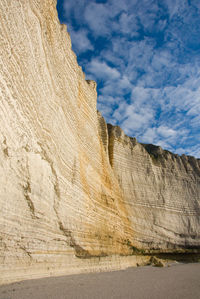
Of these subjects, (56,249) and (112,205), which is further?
(112,205)

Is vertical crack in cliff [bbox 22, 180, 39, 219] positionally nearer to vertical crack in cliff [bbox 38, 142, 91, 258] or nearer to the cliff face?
the cliff face

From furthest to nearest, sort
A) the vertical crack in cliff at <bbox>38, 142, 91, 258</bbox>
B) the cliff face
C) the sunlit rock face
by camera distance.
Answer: the sunlit rock face, the vertical crack in cliff at <bbox>38, 142, 91, 258</bbox>, the cliff face

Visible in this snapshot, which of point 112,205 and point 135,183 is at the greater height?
point 135,183

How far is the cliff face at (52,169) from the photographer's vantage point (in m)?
4.37

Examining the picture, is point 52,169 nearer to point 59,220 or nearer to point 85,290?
point 59,220

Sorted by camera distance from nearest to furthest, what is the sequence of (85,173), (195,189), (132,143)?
(85,173)
(132,143)
(195,189)

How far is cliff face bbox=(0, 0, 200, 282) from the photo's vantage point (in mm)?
4371

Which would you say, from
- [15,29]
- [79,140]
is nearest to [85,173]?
[79,140]

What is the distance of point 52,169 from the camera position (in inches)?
229

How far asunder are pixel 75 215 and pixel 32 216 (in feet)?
6.44

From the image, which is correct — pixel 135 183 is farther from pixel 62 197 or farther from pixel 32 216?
pixel 32 216

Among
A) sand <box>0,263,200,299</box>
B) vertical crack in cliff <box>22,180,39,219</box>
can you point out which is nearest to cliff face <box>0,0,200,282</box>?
vertical crack in cliff <box>22,180,39,219</box>

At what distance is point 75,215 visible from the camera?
648cm

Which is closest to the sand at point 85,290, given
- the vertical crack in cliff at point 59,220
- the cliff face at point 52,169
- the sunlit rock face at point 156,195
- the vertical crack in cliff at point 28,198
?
the cliff face at point 52,169
